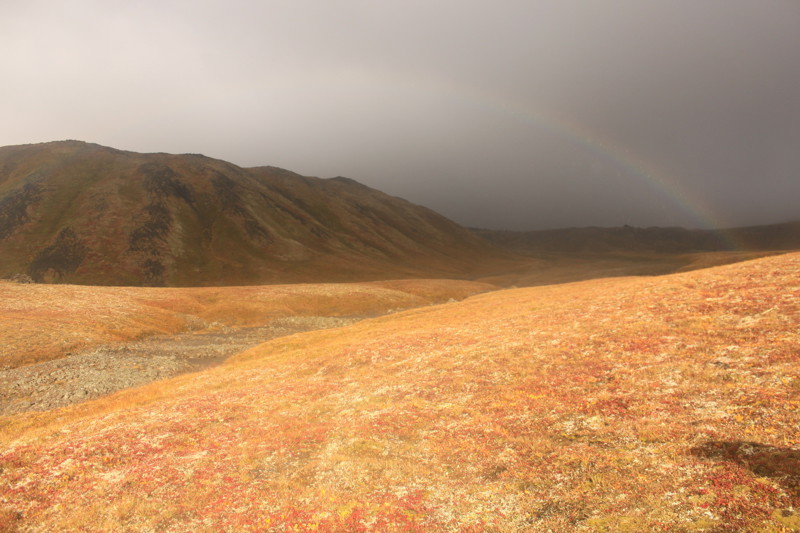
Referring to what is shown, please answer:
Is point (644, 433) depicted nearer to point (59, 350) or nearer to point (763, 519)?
point (763, 519)

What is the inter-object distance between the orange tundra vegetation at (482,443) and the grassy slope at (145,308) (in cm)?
2593

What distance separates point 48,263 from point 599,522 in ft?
619

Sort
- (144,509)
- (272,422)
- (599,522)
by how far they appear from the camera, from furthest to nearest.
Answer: (272,422)
(144,509)
(599,522)

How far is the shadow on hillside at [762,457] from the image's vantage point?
377 inches

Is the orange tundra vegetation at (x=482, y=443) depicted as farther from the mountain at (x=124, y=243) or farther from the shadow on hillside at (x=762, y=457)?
the mountain at (x=124, y=243)

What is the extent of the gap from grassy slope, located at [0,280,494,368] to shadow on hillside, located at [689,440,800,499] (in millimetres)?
56034

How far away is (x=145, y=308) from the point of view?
70.6 m

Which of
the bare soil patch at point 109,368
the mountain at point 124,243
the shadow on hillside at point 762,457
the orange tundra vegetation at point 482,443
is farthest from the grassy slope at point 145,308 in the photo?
the mountain at point 124,243

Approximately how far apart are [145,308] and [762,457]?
81.9m

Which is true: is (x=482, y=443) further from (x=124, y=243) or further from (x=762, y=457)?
(x=124, y=243)

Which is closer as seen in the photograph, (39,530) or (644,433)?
(39,530)

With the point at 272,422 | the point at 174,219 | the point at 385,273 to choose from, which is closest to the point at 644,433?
the point at 272,422

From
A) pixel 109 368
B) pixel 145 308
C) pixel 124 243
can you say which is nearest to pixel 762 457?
pixel 109 368

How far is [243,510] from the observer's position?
1265cm
